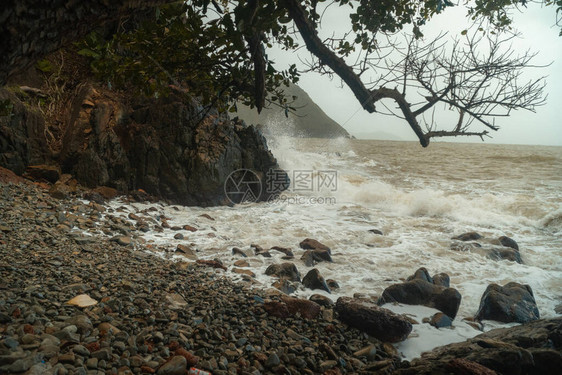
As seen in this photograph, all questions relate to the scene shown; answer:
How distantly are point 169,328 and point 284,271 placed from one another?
2571mm

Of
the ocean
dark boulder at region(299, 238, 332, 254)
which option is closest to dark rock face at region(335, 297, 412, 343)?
the ocean

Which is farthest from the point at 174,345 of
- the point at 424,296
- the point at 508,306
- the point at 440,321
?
the point at 508,306

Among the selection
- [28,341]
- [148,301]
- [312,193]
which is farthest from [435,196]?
[28,341]

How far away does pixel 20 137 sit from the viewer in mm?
7227

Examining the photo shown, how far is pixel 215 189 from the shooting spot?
970 centimetres

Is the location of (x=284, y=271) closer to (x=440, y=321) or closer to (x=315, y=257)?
(x=315, y=257)

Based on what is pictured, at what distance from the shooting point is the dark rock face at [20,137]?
6953mm

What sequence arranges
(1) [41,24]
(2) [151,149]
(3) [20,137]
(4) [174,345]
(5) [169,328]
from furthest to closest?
(2) [151,149]
(3) [20,137]
(5) [169,328]
(4) [174,345]
(1) [41,24]

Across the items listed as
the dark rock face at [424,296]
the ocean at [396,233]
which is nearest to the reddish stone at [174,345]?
the ocean at [396,233]

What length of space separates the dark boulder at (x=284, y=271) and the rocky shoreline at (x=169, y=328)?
2.09 feet

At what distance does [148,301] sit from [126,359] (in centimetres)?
105

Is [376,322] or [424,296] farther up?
[376,322]

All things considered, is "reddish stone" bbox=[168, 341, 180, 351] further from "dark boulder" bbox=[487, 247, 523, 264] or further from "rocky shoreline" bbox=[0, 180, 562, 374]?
"dark boulder" bbox=[487, 247, 523, 264]

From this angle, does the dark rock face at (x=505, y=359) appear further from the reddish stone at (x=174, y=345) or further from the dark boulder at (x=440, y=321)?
the reddish stone at (x=174, y=345)
